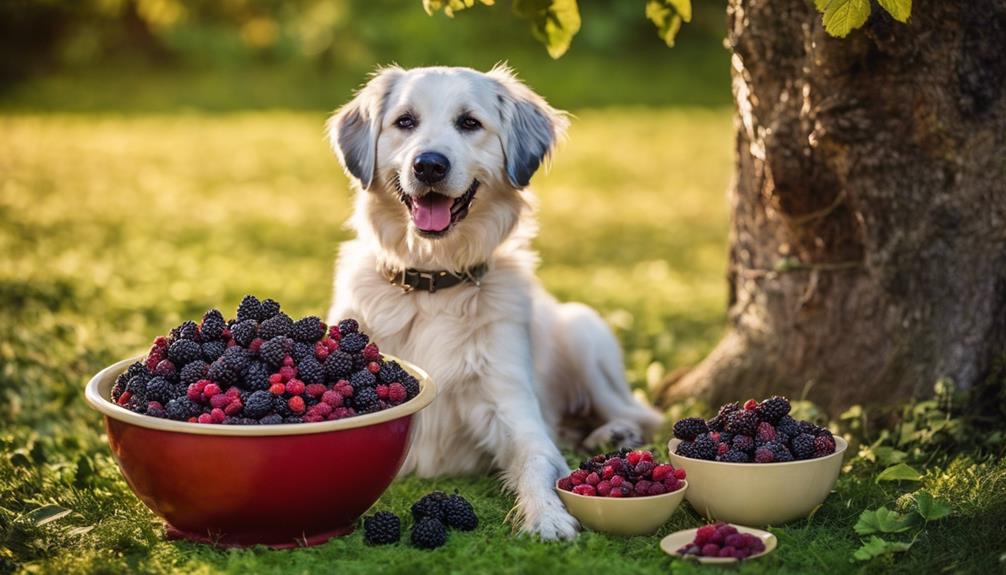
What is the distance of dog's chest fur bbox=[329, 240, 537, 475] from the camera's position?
→ 412cm

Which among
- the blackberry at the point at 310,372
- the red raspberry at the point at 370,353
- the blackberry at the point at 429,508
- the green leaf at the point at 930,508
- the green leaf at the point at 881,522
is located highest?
the red raspberry at the point at 370,353

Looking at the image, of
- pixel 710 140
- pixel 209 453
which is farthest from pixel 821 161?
pixel 710 140

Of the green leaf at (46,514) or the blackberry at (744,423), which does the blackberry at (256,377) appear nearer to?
the green leaf at (46,514)

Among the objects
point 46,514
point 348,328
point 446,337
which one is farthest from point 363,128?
point 46,514

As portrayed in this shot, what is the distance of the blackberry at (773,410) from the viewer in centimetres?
362

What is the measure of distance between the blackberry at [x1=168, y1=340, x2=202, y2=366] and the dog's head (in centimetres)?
92

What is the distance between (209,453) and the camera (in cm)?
311

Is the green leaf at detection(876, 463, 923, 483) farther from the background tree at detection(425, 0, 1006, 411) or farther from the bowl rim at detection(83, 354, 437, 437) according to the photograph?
the bowl rim at detection(83, 354, 437, 437)

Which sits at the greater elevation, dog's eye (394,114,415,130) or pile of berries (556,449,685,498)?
dog's eye (394,114,415,130)

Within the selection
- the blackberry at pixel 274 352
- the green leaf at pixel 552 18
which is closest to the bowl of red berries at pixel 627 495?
the blackberry at pixel 274 352

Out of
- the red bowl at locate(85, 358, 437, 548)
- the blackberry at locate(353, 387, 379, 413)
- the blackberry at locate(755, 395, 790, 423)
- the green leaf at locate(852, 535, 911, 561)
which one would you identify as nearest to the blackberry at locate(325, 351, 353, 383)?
the blackberry at locate(353, 387, 379, 413)

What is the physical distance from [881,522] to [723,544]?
0.51 meters

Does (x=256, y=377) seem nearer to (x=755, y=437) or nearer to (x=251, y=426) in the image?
(x=251, y=426)

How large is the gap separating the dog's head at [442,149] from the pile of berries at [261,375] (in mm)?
639
